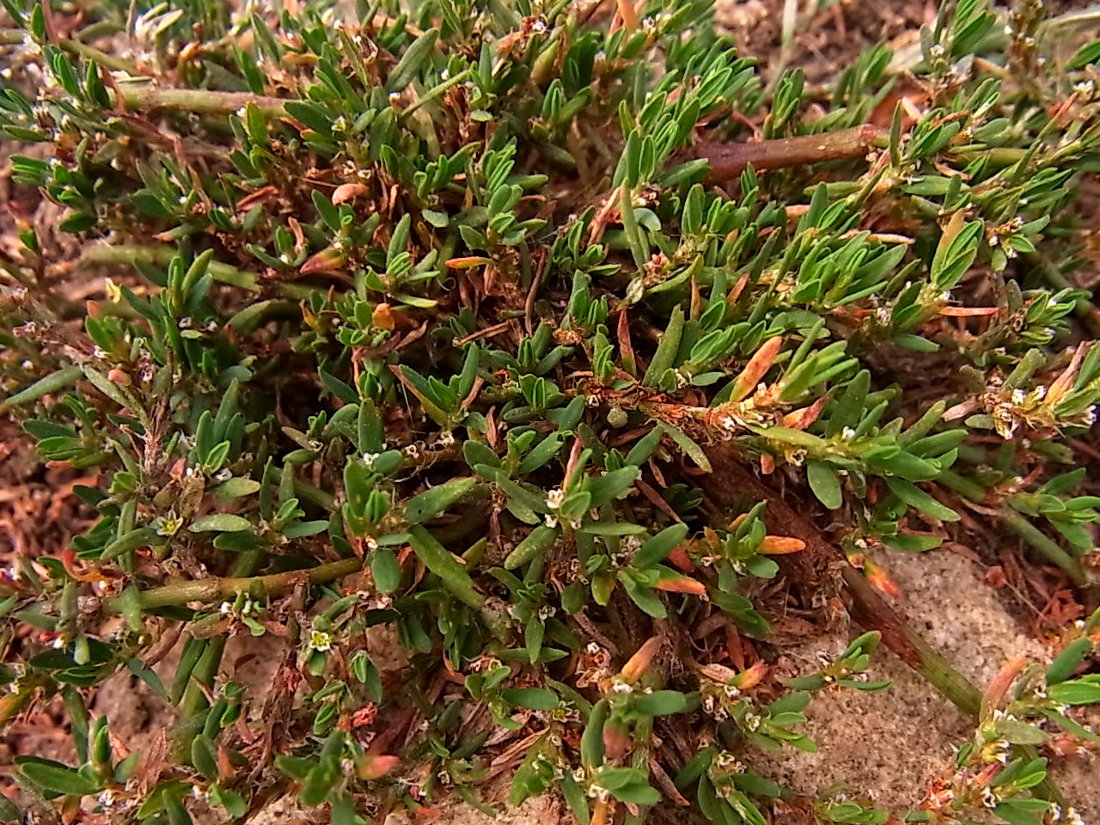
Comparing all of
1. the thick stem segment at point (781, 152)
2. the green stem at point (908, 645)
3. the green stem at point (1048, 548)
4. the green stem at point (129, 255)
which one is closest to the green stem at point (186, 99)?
the green stem at point (129, 255)

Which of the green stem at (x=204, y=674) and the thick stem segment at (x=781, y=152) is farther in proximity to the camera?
the thick stem segment at (x=781, y=152)

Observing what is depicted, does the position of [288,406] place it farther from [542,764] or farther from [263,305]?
[542,764]

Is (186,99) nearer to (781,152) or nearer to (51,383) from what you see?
(51,383)

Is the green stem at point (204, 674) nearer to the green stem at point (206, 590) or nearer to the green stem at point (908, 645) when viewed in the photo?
the green stem at point (206, 590)

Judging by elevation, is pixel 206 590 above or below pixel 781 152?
below

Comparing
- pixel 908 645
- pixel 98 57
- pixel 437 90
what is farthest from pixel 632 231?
pixel 98 57

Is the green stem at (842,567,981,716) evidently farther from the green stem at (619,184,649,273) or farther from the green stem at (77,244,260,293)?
the green stem at (77,244,260,293)

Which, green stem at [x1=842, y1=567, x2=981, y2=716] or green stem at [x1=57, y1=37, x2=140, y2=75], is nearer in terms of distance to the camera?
green stem at [x1=842, y1=567, x2=981, y2=716]

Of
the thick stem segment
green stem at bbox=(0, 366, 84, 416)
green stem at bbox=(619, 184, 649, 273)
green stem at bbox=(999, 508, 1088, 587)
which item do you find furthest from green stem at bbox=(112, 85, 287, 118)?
green stem at bbox=(999, 508, 1088, 587)
